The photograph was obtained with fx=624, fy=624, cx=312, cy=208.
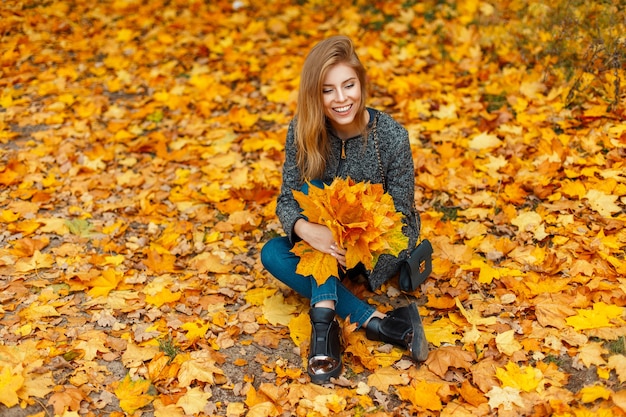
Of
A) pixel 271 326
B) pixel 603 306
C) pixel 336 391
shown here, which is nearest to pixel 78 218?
pixel 271 326

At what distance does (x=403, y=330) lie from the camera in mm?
2812

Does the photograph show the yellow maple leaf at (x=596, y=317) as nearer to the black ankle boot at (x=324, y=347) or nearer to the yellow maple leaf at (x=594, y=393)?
the yellow maple leaf at (x=594, y=393)

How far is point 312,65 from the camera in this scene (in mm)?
2873

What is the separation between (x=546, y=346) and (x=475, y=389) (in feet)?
1.28

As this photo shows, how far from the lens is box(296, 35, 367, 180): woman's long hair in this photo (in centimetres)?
285

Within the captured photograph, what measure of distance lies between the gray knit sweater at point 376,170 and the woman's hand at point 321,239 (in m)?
0.10

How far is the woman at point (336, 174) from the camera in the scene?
→ 2.80 m

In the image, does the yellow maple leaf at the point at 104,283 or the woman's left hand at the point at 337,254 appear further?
the yellow maple leaf at the point at 104,283

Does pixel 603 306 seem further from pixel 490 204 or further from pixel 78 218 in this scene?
pixel 78 218

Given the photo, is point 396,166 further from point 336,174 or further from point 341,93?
point 341,93

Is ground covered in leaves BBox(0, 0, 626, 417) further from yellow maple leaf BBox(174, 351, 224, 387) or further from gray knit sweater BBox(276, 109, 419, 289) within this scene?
gray knit sweater BBox(276, 109, 419, 289)

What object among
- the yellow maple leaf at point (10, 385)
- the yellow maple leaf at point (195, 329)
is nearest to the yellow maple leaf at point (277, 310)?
the yellow maple leaf at point (195, 329)

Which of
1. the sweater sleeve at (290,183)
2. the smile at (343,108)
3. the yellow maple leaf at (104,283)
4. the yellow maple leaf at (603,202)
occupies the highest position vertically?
the smile at (343,108)

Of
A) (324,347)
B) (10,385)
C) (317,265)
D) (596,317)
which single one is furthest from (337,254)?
(10,385)
